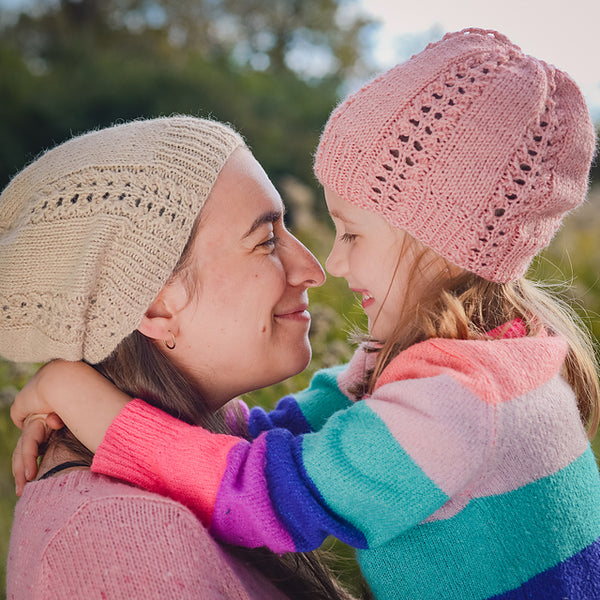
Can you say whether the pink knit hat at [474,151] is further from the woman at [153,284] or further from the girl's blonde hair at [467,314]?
the woman at [153,284]

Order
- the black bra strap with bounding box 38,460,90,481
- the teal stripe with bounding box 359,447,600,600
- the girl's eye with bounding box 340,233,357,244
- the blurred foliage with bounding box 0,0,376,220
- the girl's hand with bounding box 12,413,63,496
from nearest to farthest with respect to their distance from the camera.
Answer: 1. the teal stripe with bounding box 359,447,600,600
2. the black bra strap with bounding box 38,460,90,481
3. the girl's hand with bounding box 12,413,63,496
4. the girl's eye with bounding box 340,233,357,244
5. the blurred foliage with bounding box 0,0,376,220

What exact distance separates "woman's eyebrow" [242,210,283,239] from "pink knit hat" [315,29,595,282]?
30 cm

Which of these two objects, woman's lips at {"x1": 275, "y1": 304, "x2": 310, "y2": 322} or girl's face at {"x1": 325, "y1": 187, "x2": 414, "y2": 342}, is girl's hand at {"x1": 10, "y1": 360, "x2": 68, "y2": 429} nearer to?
woman's lips at {"x1": 275, "y1": 304, "x2": 310, "y2": 322}

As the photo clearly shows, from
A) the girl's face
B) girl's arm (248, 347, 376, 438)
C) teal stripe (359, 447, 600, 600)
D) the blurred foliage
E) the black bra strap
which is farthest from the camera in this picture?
the blurred foliage

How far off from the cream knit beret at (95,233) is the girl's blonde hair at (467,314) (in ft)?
2.49

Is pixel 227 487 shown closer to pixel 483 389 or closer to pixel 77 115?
pixel 483 389

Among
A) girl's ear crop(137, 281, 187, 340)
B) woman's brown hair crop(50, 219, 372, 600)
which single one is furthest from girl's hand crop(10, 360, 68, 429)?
girl's ear crop(137, 281, 187, 340)

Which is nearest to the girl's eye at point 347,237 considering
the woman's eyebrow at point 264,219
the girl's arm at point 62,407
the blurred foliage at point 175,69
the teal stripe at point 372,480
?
the woman's eyebrow at point 264,219

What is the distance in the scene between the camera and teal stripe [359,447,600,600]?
5.92 feet

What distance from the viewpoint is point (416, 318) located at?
202 centimetres

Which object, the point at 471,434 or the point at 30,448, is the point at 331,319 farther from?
the point at 471,434

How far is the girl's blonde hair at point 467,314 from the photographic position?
1957 mm

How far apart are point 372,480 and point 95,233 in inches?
43.6

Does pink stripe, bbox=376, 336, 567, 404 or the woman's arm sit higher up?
pink stripe, bbox=376, 336, 567, 404
